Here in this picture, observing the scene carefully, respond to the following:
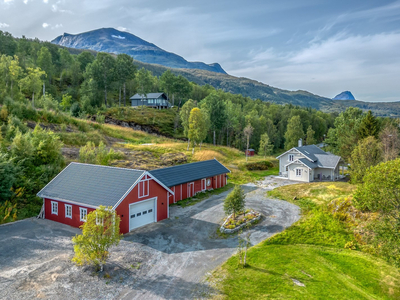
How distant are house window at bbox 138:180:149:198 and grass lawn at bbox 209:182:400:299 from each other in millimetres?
8865

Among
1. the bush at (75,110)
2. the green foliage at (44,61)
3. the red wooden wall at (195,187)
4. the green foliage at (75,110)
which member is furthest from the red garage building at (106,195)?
the green foliage at (44,61)

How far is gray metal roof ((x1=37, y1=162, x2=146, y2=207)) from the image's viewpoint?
2097cm

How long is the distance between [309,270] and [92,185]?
16910mm

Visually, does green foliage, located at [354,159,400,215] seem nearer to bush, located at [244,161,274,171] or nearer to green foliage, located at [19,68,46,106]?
bush, located at [244,161,274,171]

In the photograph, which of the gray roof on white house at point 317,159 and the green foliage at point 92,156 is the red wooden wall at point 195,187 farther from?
the gray roof on white house at point 317,159

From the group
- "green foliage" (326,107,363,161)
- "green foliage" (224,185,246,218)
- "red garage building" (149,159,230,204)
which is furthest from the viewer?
"green foliage" (326,107,363,161)

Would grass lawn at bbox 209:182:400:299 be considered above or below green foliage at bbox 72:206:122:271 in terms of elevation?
below

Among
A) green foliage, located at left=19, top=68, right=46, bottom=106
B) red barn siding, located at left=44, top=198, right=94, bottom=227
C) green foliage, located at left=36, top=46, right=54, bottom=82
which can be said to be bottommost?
red barn siding, located at left=44, top=198, right=94, bottom=227

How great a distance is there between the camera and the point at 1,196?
23641mm

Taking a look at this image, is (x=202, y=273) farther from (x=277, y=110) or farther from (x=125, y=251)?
(x=277, y=110)

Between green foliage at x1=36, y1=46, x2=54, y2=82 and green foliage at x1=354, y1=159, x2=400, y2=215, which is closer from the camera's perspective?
green foliage at x1=354, y1=159, x2=400, y2=215

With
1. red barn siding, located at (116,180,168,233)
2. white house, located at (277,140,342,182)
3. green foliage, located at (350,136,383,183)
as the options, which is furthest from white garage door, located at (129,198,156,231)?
white house, located at (277,140,342,182)

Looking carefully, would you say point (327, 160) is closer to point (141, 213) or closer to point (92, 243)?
point (141, 213)

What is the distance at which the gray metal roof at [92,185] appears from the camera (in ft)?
68.8
